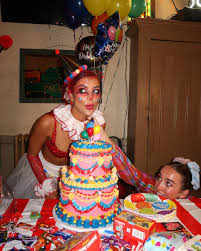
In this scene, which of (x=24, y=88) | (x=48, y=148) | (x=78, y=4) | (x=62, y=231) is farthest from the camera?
(x=24, y=88)

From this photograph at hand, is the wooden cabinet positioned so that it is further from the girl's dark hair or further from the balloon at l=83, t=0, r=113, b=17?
the girl's dark hair

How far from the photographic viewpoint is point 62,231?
98cm

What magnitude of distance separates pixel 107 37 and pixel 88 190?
1368 mm

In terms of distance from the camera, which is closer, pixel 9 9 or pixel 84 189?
pixel 84 189

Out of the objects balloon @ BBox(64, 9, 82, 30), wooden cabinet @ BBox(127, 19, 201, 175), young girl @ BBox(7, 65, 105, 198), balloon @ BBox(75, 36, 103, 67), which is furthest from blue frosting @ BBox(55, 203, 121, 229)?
balloon @ BBox(64, 9, 82, 30)

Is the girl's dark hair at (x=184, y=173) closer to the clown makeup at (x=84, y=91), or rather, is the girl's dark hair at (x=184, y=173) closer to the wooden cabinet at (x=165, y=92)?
the clown makeup at (x=84, y=91)

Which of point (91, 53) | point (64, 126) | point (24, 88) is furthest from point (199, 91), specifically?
point (24, 88)

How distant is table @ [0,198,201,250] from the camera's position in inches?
42.2

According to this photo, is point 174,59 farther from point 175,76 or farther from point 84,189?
point 84,189

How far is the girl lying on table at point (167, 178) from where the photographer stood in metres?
1.54

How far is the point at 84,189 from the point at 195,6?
10.0 ft

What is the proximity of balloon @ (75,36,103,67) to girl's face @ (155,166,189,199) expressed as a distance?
1.10 m

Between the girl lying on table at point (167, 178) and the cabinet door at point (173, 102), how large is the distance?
1214 mm

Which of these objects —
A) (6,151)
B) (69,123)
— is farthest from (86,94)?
(6,151)
